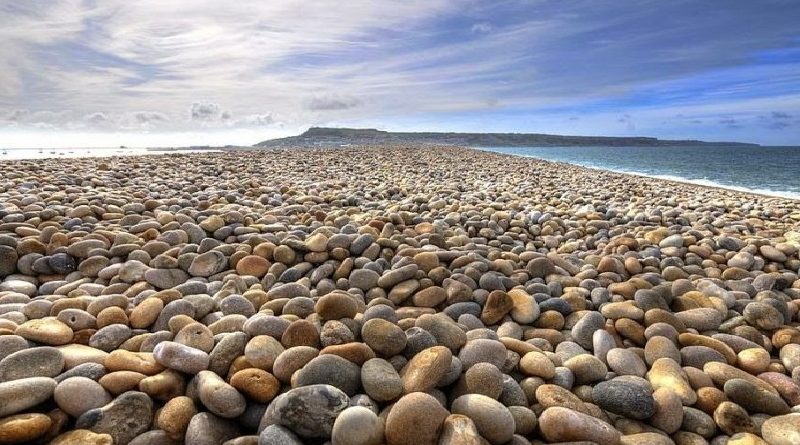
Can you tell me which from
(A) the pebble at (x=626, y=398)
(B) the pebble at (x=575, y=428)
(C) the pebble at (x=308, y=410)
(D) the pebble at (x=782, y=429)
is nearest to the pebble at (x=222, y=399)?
(C) the pebble at (x=308, y=410)

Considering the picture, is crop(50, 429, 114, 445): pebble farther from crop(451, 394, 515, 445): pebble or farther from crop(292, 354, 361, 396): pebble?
crop(451, 394, 515, 445): pebble

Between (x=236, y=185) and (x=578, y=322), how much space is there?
6.20 m

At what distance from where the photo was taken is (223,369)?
1970mm

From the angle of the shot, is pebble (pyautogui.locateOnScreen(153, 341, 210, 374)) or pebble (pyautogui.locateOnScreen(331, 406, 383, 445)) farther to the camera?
pebble (pyautogui.locateOnScreen(153, 341, 210, 374))

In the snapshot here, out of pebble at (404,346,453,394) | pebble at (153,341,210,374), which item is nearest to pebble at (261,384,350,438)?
pebble at (404,346,453,394)

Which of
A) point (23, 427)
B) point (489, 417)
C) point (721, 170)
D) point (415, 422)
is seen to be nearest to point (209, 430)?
point (23, 427)

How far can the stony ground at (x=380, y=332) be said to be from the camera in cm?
169

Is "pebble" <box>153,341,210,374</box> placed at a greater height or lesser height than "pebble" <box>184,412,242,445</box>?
greater

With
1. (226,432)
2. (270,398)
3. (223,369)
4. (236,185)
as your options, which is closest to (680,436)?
(270,398)

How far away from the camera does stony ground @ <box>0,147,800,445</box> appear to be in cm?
169

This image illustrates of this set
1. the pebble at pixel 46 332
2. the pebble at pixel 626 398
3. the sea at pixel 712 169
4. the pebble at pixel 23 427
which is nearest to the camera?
the pebble at pixel 23 427

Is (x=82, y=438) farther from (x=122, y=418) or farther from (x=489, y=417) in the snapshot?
(x=489, y=417)

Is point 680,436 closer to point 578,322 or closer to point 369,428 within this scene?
point 578,322

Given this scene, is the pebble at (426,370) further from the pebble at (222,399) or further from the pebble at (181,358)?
the pebble at (181,358)
